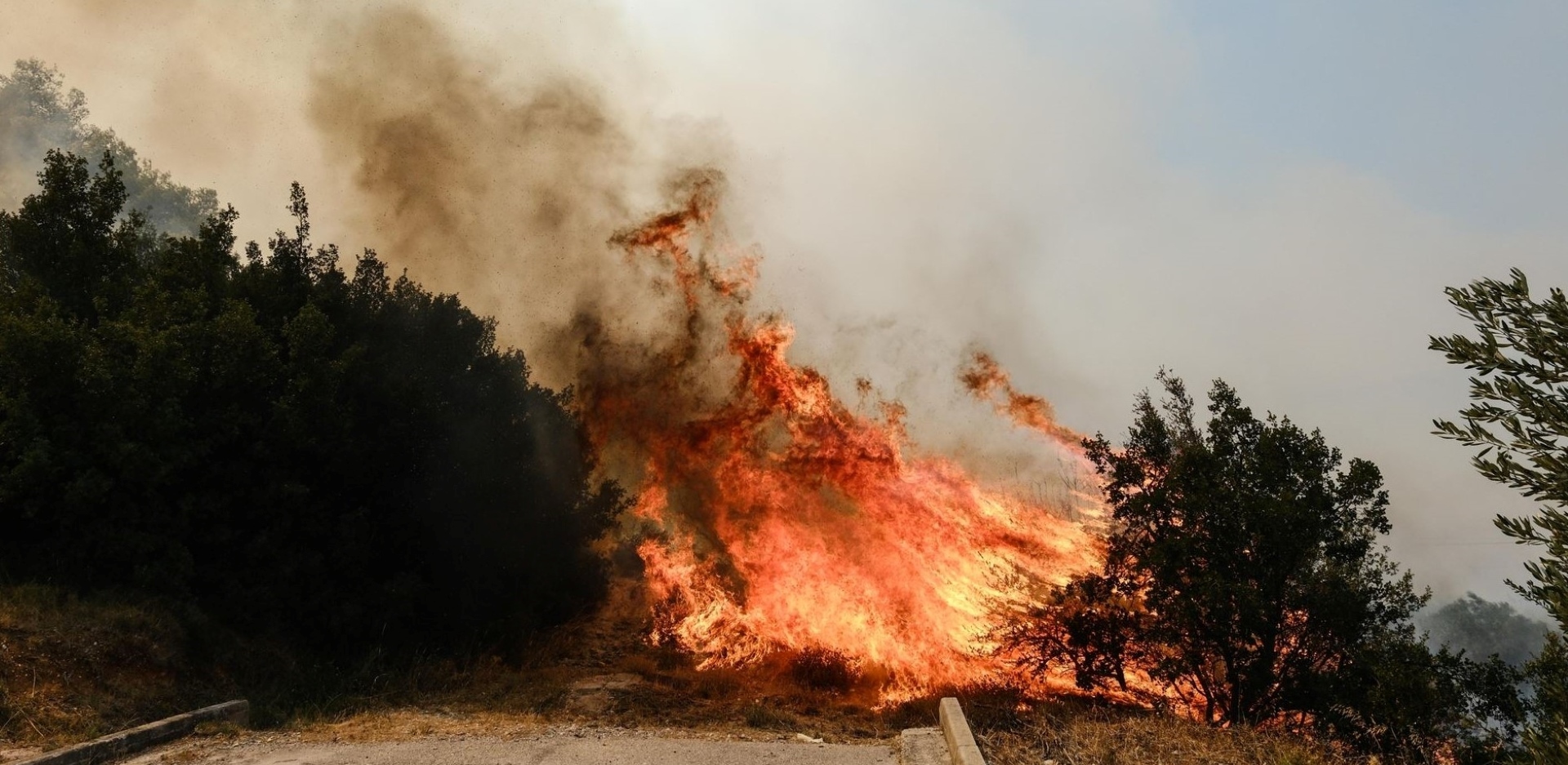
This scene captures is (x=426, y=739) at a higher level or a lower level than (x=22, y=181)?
lower

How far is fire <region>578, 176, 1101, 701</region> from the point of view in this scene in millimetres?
23453

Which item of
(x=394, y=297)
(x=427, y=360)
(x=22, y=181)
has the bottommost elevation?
(x=427, y=360)

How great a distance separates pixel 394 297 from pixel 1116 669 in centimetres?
2477

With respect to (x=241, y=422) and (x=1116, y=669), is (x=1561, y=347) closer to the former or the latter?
(x=1116, y=669)

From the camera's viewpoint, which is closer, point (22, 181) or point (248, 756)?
point (248, 756)

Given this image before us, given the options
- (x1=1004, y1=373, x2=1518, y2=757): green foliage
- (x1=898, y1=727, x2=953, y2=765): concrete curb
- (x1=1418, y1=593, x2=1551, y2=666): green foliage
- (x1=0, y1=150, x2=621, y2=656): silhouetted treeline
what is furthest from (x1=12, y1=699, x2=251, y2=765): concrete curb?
(x1=1418, y1=593, x2=1551, y2=666): green foliage

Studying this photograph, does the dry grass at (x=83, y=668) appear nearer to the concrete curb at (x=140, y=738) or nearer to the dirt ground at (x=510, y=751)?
the concrete curb at (x=140, y=738)

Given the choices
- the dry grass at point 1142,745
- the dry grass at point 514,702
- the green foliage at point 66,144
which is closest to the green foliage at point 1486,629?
the dry grass at point 514,702

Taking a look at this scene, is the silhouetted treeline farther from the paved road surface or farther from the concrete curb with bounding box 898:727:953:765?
the concrete curb with bounding box 898:727:953:765

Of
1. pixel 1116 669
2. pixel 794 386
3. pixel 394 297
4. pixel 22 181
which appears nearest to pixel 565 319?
pixel 394 297

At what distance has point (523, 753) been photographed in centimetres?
1291

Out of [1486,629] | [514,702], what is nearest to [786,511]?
[514,702]

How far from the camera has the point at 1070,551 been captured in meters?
22.4

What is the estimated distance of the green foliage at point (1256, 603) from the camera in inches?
620
